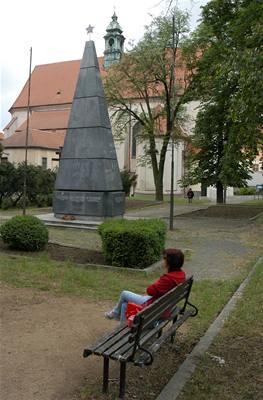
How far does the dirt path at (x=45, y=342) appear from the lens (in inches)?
150

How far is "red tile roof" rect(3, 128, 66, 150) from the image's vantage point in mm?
50009

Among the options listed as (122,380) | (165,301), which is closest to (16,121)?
(165,301)

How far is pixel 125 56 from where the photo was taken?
34969mm

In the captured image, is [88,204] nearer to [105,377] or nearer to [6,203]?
[6,203]

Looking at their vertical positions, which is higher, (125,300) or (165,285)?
(165,285)

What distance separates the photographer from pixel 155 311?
392 cm

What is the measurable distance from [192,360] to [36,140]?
4987 cm

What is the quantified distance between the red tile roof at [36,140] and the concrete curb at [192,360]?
45910mm

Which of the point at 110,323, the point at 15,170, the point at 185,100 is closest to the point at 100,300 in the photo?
the point at 110,323

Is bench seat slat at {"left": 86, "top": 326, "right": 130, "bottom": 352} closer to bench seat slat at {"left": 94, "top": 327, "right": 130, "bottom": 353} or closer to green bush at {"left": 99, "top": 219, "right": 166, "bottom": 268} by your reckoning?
bench seat slat at {"left": 94, "top": 327, "right": 130, "bottom": 353}

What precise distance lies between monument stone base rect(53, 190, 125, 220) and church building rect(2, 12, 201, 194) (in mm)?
23654

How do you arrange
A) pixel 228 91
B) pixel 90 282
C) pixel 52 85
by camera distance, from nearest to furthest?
pixel 90 282 → pixel 228 91 → pixel 52 85

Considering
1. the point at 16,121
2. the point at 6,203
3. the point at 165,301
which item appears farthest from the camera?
the point at 16,121

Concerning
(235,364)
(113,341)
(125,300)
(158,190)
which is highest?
(158,190)
